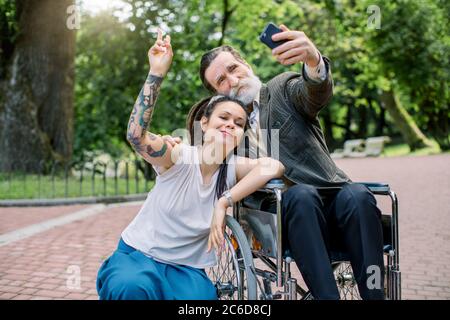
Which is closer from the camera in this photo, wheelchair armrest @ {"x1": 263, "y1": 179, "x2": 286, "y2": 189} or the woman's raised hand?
the woman's raised hand

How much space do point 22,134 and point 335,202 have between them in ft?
32.8

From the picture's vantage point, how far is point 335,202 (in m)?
2.32

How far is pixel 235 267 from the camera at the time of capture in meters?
2.26

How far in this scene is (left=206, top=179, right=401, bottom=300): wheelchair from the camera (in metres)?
2.21

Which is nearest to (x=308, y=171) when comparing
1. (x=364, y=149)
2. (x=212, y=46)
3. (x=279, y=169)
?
(x=279, y=169)

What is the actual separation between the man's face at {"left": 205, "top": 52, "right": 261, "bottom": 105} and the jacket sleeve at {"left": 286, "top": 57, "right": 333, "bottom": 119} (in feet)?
0.79

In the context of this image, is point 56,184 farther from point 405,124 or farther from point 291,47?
point 405,124

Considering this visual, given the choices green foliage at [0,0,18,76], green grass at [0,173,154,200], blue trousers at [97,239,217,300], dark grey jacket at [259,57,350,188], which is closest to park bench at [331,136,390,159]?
green grass at [0,173,154,200]

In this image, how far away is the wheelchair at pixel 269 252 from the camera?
2.21 m

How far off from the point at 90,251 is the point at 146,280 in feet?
10.7

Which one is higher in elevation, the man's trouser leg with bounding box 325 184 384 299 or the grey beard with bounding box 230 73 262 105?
the grey beard with bounding box 230 73 262 105

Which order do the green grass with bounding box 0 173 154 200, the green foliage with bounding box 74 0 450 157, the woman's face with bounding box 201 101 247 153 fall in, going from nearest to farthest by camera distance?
the woman's face with bounding box 201 101 247 153, the green grass with bounding box 0 173 154 200, the green foliage with bounding box 74 0 450 157

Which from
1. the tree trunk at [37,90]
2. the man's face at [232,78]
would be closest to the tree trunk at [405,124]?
the tree trunk at [37,90]

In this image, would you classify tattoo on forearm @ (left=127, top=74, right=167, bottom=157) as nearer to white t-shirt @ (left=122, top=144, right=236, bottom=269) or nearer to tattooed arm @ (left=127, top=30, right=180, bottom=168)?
tattooed arm @ (left=127, top=30, right=180, bottom=168)
